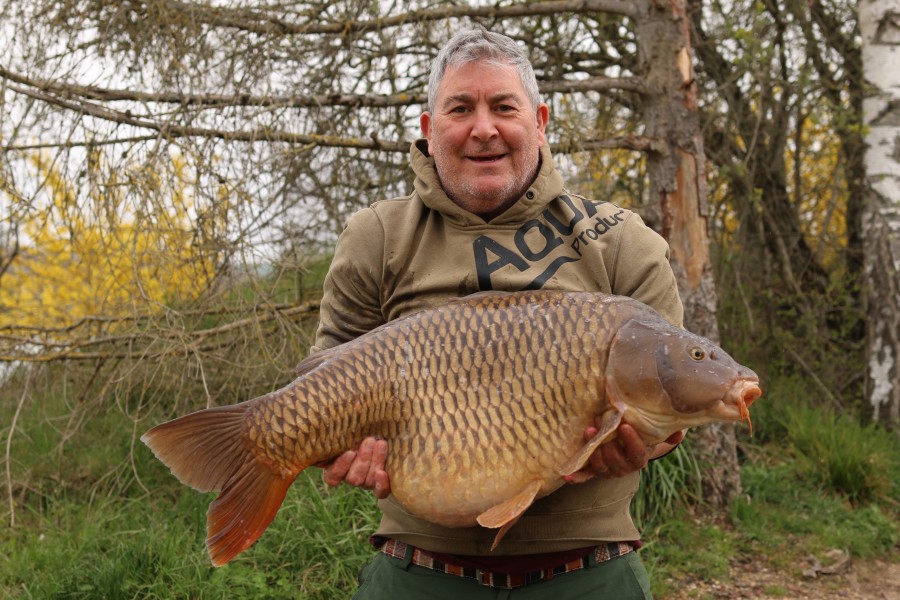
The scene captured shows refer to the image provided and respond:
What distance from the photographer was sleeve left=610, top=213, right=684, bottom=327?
1.71m

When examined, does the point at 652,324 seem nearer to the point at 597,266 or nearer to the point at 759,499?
the point at 597,266

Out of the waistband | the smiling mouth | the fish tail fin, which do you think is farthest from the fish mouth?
the fish tail fin

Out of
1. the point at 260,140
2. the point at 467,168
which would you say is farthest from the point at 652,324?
the point at 260,140

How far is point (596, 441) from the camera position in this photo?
1.41 metres

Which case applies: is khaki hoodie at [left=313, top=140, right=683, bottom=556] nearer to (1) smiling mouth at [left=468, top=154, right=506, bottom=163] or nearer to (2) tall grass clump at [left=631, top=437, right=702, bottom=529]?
(1) smiling mouth at [left=468, top=154, right=506, bottom=163]

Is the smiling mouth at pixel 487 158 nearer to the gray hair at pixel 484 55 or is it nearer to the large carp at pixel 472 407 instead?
the gray hair at pixel 484 55

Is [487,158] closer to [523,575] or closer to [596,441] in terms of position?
[596,441]

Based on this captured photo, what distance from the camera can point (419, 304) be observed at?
1.76 meters

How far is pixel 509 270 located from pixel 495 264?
0.10 ft

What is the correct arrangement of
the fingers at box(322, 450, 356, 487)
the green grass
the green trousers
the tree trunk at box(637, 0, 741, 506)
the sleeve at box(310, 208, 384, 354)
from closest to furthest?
the fingers at box(322, 450, 356, 487), the green trousers, the sleeve at box(310, 208, 384, 354), the green grass, the tree trunk at box(637, 0, 741, 506)

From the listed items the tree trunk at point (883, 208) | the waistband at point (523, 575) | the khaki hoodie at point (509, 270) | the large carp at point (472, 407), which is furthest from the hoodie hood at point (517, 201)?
the tree trunk at point (883, 208)

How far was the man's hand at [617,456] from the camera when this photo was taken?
4.81 feet

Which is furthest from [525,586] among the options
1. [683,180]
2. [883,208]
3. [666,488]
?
[883,208]

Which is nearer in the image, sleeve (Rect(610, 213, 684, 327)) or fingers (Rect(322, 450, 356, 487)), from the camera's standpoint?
fingers (Rect(322, 450, 356, 487))
